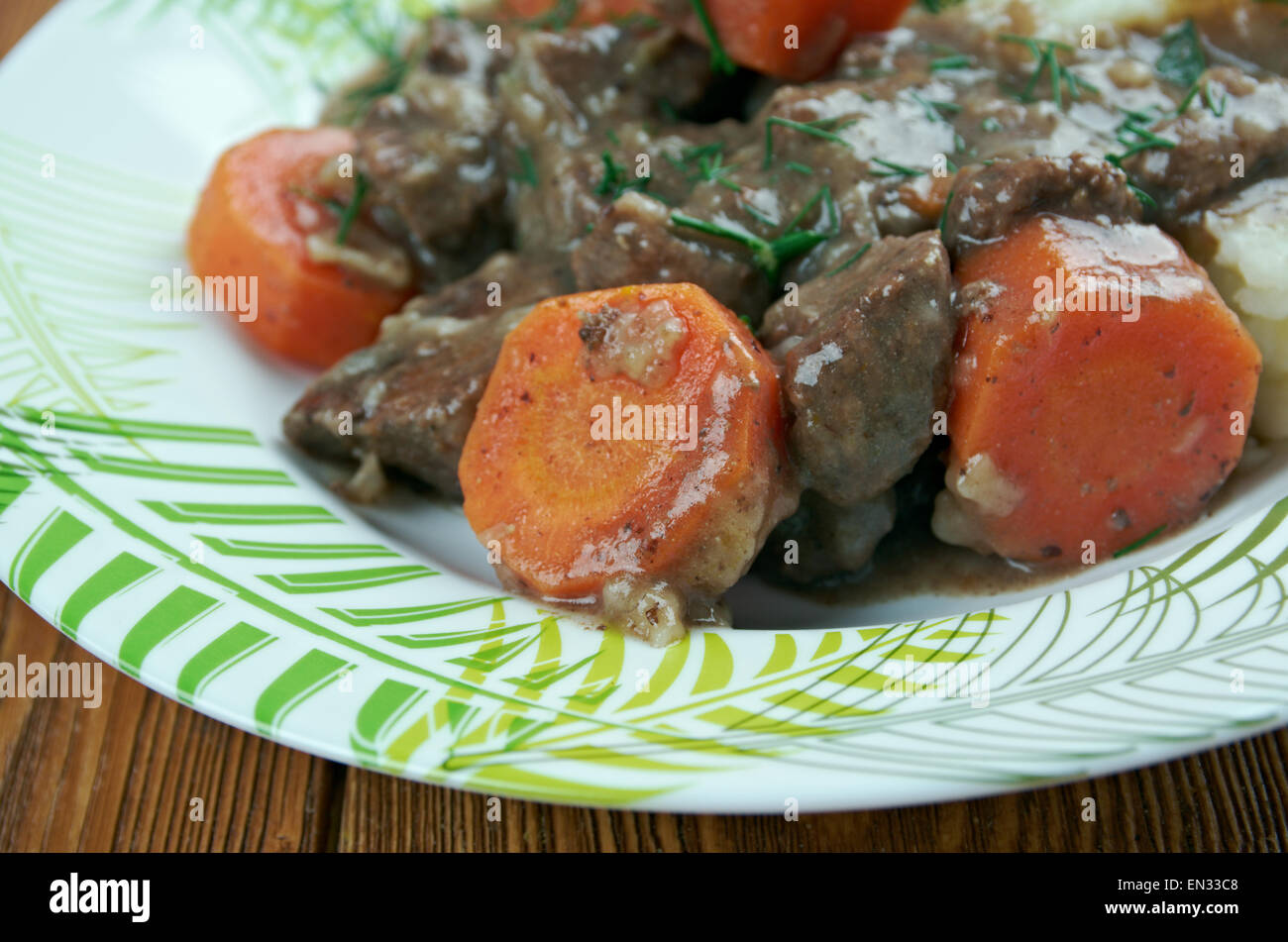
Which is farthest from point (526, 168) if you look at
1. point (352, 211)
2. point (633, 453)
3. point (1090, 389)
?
point (1090, 389)

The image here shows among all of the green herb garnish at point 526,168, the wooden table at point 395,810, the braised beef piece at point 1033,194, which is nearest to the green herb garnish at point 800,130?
the braised beef piece at point 1033,194

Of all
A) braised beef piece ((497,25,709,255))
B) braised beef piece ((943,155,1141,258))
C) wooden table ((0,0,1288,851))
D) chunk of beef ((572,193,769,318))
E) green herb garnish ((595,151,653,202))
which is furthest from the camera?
braised beef piece ((497,25,709,255))

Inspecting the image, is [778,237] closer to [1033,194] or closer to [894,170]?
[894,170]

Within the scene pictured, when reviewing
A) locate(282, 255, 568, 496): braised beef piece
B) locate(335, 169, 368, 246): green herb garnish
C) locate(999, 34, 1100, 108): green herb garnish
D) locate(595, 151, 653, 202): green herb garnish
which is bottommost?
locate(282, 255, 568, 496): braised beef piece

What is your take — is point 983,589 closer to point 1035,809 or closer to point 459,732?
point 1035,809

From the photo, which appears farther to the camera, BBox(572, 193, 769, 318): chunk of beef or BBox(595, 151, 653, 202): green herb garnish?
BBox(595, 151, 653, 202): green herb garnish

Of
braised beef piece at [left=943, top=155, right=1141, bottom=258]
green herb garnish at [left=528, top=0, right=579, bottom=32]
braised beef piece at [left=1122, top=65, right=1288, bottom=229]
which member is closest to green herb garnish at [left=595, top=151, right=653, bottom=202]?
green herb garnish at [left=528, top=0, right=579, bottom=32]

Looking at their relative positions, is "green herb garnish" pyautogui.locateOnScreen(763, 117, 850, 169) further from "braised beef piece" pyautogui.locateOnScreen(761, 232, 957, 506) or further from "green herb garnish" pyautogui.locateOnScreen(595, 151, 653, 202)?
"braised beef piece" pyautogui.locateOnScreen(761, 232, 957, 506)

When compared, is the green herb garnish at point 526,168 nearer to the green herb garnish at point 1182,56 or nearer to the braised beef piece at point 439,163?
the braised beef piece at point 439,163
